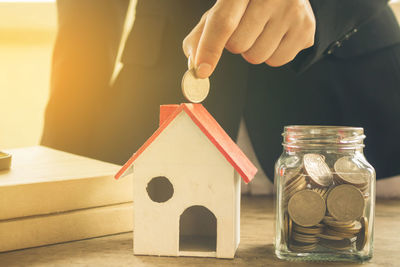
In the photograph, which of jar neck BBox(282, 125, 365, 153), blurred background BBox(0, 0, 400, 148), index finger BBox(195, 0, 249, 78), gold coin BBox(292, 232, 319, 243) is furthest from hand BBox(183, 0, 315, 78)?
blurred background BBox(0, 0, 400, 148)

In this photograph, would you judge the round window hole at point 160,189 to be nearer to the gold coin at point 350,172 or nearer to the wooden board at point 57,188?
the wooden board at point 57,188

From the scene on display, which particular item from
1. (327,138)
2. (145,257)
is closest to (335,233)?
(327,138)

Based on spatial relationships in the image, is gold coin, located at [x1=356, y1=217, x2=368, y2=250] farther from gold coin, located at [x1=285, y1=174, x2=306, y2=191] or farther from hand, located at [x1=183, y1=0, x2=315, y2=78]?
hand, located at [x1=183, y1=0, x2=315, y2=78]

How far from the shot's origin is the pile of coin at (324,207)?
60 centimetres

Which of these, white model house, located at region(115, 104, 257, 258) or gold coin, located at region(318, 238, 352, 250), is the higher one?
white model house, located at region(115, 104, 257, 258)

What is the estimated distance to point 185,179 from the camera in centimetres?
65

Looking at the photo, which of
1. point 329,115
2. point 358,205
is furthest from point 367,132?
point 358,205

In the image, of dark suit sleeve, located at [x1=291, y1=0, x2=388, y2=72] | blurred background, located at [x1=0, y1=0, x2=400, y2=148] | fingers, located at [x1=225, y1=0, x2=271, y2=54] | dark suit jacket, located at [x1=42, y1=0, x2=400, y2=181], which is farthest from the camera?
blurred background, located at [x1=0, y1=0, x2=400, y2=148]

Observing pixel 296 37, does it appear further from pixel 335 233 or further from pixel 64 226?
pixel 64 226

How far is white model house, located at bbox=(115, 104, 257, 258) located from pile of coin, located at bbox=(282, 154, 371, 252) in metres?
0.07

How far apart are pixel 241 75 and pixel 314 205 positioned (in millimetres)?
647

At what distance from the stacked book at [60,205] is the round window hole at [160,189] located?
0.04 metres

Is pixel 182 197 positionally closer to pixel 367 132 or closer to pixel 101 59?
pixel 367 132

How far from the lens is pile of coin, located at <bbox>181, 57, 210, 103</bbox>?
0.66m
